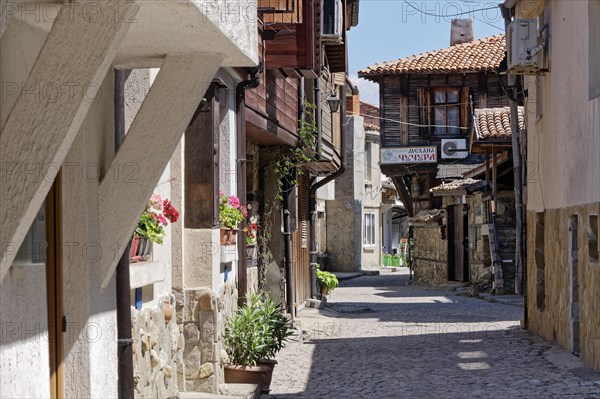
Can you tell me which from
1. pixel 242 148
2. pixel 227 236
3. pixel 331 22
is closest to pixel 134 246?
pixel 227 236

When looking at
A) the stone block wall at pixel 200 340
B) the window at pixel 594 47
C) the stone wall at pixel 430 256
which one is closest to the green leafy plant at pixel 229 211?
the stone block wall at pixel 200 340

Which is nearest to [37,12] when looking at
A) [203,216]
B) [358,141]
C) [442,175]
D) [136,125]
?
[136,125]

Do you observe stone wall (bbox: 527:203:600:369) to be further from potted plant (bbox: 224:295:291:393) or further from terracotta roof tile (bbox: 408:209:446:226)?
terracotta roof tile (bbox: 408:209:446:226)

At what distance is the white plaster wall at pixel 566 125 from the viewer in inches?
462

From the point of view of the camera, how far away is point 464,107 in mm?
32875

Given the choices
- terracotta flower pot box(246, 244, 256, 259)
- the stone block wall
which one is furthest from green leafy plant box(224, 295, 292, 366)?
terracotta flower pot box(246, 244, 256, 259)

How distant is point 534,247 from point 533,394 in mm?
6133

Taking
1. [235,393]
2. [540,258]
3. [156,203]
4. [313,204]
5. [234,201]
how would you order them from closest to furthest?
1. [156,203]
2. [235,393]
3. [234,201]
4. [540,258]
5. [313,204]

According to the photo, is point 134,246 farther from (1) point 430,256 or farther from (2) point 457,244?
(1) point 430,256

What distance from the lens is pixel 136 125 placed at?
5473 mm

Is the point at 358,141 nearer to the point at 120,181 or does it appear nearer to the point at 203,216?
the point at 203,216

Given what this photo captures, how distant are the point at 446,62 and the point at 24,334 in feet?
95.3

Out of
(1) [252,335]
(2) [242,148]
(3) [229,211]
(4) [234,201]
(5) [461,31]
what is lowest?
(1) [252,335]

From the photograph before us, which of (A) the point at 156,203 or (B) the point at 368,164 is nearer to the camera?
(A) the point at 156,203
